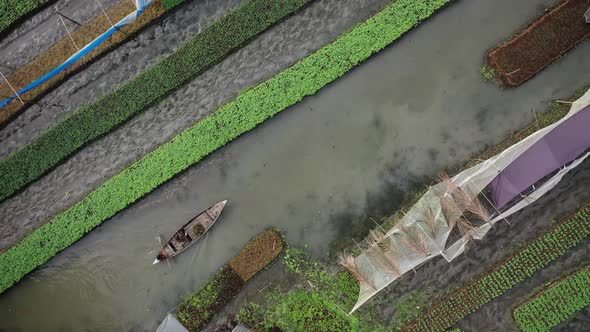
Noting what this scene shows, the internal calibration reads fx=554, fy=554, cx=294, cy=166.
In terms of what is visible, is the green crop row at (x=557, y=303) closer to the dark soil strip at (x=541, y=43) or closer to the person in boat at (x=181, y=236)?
the dark soil strip at (x=541, y=43)

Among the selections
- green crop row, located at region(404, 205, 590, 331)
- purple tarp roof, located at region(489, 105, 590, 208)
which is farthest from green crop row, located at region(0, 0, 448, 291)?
green crop row, located at region(404, 205, 590, 331)

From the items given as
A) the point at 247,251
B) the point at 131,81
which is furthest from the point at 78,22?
the point at 247,251

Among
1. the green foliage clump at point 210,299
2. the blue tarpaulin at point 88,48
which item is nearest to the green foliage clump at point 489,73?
the green foliage clump at point 210,299

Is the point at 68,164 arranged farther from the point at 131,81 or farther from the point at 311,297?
the point at 311,297

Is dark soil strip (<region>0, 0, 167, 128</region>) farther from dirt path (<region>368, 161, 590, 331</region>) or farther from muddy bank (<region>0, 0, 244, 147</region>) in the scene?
dirt path (<region>368, 161, 590, 331</region>)

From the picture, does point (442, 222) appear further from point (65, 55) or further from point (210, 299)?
point (65, 55)
